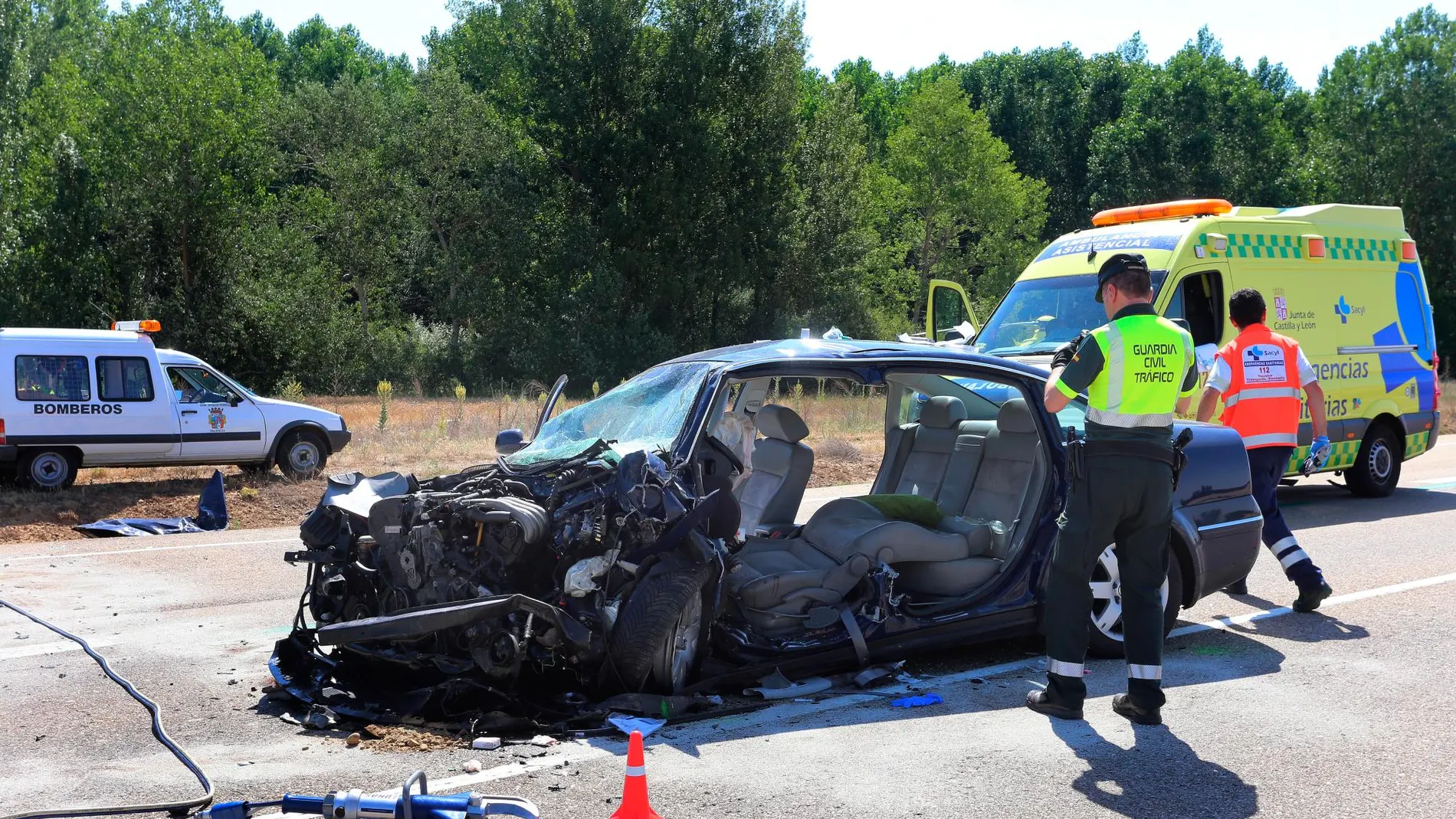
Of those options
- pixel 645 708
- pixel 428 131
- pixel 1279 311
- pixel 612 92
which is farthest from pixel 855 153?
pixel 645 708

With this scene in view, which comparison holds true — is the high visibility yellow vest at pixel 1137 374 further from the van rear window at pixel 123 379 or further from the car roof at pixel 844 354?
the van rear window at pixel 123 379

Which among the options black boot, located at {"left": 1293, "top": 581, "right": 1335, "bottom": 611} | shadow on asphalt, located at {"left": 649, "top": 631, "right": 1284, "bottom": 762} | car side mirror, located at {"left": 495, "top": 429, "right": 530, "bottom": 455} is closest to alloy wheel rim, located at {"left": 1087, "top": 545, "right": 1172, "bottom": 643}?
shadow on asphalt, located at {"left": 649, "top": 631, "right": 1284, "bottom": 762}

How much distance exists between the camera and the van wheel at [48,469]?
43.4 ft

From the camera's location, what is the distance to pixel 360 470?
50.2 feet

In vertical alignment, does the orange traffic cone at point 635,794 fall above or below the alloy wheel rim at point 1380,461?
above

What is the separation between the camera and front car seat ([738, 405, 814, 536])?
6.88 metres

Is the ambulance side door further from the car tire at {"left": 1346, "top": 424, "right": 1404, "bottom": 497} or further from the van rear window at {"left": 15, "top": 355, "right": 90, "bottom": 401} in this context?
the van rear window at {"left": 15, "top": 355, "right": 90, "bottom": 401}

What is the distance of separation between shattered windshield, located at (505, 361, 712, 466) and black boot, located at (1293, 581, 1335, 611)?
3839 mm

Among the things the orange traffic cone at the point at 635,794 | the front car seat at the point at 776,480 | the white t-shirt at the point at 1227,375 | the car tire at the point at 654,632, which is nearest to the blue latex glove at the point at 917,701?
the car tire at the point at 654,632

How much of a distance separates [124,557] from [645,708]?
6.61 meters

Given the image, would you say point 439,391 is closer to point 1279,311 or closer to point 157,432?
point 157,432

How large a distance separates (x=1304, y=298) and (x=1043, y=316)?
254 centimetres

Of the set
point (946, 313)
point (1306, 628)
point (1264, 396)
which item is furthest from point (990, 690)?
point (946, 313)

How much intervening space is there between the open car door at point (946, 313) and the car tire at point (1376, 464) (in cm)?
392
